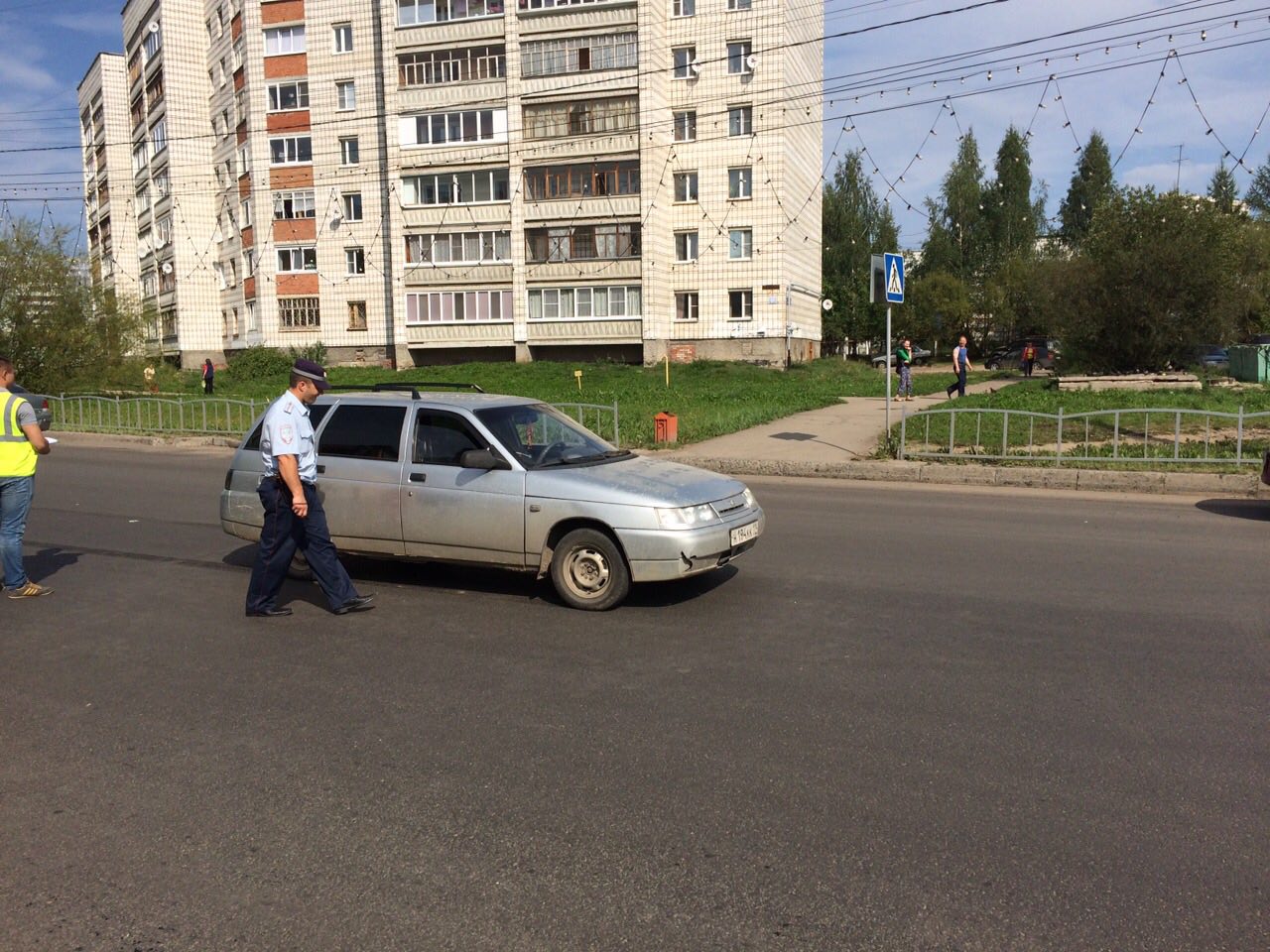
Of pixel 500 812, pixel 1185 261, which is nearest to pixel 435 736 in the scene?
pixel 500 812

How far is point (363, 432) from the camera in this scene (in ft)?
26.3

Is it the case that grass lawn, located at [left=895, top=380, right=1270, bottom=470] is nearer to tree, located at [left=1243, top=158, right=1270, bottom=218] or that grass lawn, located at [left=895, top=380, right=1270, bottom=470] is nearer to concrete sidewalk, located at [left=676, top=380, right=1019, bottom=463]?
concrete sidewalk, located at [left=676, top=380, right=1019, bottom=463]

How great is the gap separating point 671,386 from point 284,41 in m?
28.6

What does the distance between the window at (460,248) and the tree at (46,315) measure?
14.9 meters

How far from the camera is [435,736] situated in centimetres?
482

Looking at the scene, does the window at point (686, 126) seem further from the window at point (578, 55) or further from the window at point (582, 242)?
the window at point (582, 242)

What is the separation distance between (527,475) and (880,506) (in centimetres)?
630

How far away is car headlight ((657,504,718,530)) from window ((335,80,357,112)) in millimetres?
47472

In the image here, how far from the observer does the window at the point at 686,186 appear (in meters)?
44.8

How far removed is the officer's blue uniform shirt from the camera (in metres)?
6.84

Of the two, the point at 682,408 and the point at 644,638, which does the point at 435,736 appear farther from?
the point at 682,408

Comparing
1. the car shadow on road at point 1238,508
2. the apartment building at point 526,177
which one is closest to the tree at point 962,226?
the apartment building at point 526,177

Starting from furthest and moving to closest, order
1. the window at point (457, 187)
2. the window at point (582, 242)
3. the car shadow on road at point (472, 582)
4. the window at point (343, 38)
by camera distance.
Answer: the window at point (343, 38)
the window at point (457, 187)
the window at point (582, 242)
the car shadow on road at point (472, 582)

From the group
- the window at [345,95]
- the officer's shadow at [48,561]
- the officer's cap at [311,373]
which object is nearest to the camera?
the officer's cap at [311,373]
